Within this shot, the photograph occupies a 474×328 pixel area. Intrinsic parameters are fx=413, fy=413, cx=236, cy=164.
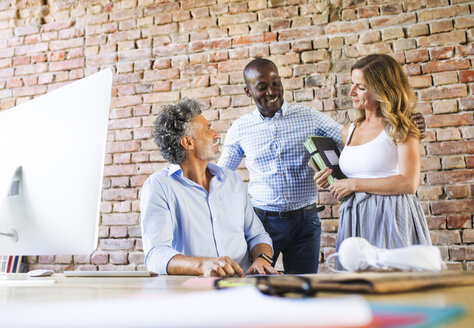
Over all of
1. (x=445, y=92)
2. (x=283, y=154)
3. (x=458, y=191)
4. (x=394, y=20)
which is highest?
(x=394, y=20)

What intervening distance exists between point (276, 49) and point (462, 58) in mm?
1059

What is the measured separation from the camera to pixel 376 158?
1.63 metres

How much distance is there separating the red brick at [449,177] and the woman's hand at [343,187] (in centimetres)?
85

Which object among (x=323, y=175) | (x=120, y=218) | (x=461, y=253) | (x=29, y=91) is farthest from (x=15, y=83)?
(x=461, y=253)

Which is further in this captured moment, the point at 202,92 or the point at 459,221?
the point at 202,92

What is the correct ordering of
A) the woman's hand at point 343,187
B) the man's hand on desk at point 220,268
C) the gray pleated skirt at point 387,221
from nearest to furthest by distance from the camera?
1. the man's hand on desk at point 220,268
2. the gray pleated skirt at point 387,221
3. the woman's hand at point 343,187

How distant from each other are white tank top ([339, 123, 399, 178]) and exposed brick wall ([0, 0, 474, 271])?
2.39 feet

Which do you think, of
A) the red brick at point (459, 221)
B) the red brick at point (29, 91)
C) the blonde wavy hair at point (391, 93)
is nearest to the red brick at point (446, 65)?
the blonde wavy hair at point (391, 93)

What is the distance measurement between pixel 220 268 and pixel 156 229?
357 mm

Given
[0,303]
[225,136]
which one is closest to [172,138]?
[225,136]

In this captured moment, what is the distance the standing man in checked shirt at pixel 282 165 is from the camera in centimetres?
209

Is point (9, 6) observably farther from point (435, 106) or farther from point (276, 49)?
point (435, 106)

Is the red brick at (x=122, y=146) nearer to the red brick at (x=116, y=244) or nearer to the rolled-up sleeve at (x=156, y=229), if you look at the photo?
the red brick at (x=116, y=244)

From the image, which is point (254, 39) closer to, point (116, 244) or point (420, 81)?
point (420, 81)
